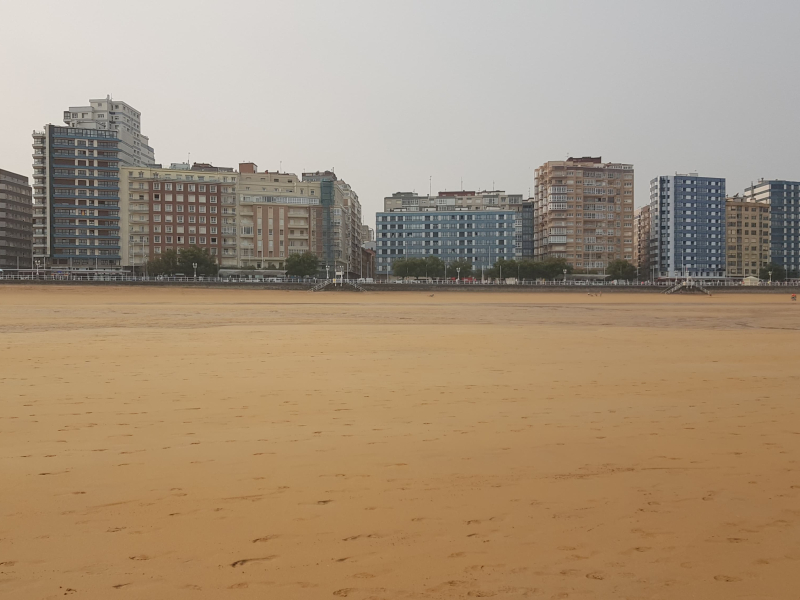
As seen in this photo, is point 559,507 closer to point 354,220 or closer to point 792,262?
point 354,220

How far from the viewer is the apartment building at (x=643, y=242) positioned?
564ft

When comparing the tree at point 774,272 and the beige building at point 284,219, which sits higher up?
the beige building at point 284,219

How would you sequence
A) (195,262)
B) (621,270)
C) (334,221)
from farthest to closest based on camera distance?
1. (621,270)
2. (334,221)
3. (195,262)

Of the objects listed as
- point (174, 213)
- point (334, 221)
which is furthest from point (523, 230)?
point (174, 213)

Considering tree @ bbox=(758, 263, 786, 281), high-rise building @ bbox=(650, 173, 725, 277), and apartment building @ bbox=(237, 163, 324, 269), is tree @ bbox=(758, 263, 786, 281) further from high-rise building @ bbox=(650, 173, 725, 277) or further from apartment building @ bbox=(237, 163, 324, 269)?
apartment building @ bbox=(237, 163, 324, 269)

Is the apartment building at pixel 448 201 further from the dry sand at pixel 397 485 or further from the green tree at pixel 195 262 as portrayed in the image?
the dry sand at pixel 397 485

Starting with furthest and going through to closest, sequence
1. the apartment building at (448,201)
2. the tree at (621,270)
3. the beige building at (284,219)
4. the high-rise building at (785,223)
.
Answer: the high-rise building at (785,223), the apartment building at (448,201), the tree at (621,270), the beige building at (284,219)

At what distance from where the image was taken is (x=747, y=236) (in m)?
168

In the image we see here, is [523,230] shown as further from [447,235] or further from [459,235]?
[447,235]

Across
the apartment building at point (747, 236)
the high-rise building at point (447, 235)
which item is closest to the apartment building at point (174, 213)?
the high-rise building at point (447, 235)

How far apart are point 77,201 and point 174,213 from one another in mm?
18427

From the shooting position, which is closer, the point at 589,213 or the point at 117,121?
the point at 117,121

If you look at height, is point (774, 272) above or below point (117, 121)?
below

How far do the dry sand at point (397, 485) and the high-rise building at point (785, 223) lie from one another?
183128mm
